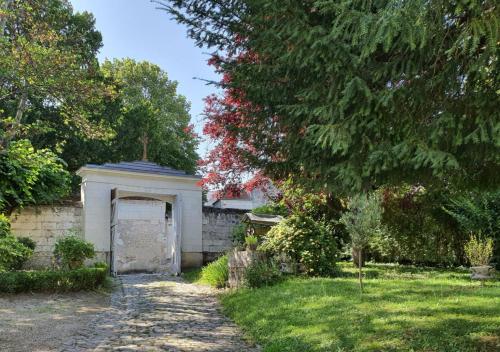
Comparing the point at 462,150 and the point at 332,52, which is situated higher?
the point at 332,52

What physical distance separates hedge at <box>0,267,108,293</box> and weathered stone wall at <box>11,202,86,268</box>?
2.81 meters

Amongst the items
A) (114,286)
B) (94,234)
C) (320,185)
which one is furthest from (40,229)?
(320,185)

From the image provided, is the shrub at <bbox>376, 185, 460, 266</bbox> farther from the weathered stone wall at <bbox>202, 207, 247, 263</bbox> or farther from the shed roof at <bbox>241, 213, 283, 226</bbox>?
the weathered stone wall at <bbox>202, 207, 247, 263</bbox>

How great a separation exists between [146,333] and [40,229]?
7.56 metres

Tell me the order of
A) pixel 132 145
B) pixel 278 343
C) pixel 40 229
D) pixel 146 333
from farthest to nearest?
pixel 132 145 < pixel 40 229 < pixel 146 333 < pixel 278 343

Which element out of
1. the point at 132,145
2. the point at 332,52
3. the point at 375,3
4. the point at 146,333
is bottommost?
the point at 146,333

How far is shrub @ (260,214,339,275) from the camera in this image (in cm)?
899

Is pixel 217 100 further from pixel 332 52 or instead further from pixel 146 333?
pixel 332 52

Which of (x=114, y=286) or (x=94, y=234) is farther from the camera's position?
(x=94, y=234)

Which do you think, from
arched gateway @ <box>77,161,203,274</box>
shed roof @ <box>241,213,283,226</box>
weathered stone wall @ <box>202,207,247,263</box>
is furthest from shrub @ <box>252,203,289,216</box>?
arched gateway @ <box>77,161,203,274</box>

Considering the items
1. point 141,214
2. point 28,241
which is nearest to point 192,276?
point 28,241

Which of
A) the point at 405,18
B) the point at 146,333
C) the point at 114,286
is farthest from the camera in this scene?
the point at 114,286

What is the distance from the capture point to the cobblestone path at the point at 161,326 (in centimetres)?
513

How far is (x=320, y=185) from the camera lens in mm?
3803
